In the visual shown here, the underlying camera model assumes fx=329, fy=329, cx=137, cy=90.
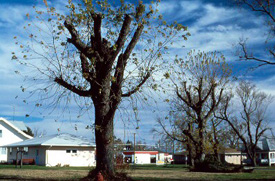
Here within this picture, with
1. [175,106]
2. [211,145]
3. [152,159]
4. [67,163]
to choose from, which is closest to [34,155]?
[67,163]

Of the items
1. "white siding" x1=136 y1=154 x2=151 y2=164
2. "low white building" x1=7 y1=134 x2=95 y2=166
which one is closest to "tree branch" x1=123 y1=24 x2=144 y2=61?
"low white building" x1=7 y1=134 x2=95 y2=166

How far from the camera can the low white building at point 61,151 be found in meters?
37.5

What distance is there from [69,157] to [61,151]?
120cm

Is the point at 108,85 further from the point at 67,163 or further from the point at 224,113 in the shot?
the point at 224,113

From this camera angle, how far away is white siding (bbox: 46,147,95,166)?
123 feet

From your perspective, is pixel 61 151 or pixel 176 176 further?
pixel 61 151

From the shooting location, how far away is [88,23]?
12.7 m

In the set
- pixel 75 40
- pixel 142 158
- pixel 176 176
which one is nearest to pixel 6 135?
pixel 142 158

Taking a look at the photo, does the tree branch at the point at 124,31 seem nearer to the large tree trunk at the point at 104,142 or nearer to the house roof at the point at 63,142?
the large tree trunk at the point at 104,142

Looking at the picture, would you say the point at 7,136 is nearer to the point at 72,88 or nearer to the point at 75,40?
the point at 72,88

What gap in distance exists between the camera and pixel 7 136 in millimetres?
46531

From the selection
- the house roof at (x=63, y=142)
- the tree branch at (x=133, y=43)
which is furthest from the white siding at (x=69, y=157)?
the tree branch at (x=133, y=43)

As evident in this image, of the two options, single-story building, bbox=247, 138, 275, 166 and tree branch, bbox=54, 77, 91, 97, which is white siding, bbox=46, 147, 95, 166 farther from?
single-story building, bbox=247, 138, 275, 166

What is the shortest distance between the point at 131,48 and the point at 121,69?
3.01 ft
